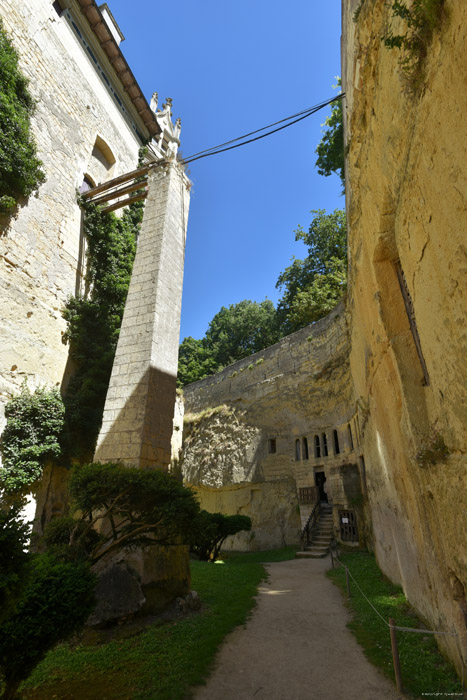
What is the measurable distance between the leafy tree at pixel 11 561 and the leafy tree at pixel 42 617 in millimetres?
116

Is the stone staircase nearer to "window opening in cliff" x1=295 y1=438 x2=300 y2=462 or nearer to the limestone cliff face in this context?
"window opening in cliff" x1=295 y1=438 x2=300 y2=462

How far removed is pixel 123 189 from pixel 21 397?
8.03 m

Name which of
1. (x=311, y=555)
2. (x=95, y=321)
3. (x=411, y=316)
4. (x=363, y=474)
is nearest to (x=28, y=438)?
(x=95, y=321)

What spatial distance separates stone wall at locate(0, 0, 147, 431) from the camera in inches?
372

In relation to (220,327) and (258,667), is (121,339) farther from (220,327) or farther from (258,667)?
(220,327)

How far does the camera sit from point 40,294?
33.7 ft

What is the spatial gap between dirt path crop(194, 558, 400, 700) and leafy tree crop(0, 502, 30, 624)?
8.20ft

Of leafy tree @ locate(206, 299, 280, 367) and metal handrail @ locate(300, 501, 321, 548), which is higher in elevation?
leafy tree @ locate(206, 299, 280, 367)

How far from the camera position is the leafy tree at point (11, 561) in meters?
2.25

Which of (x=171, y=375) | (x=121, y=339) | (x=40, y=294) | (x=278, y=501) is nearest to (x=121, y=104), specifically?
(x=40, y=294)

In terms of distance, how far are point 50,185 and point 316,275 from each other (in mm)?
16137

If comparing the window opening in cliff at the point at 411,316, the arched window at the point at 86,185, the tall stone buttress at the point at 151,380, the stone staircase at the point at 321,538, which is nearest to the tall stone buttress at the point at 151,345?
the tall stone buttress at the point at 151,380

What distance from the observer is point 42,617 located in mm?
3027

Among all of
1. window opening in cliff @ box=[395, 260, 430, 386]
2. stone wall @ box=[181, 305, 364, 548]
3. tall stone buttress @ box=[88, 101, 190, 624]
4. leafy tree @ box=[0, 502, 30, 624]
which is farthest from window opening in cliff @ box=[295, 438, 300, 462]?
leafy tree @ box=[0, 502, 30, 624]
